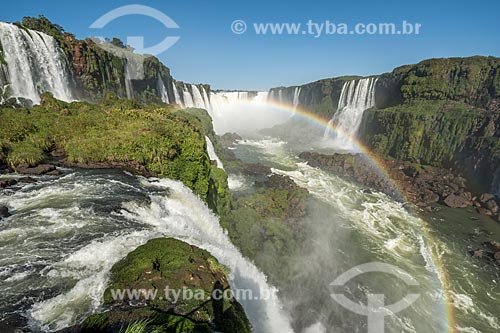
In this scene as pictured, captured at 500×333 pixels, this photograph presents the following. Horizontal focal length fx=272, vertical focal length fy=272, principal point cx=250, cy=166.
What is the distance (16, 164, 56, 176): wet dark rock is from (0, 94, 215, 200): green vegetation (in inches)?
14.8

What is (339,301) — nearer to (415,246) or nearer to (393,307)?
(393,307)

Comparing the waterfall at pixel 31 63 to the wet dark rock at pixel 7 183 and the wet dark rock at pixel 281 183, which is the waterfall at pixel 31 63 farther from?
the wet dark rock at pixel 281 183

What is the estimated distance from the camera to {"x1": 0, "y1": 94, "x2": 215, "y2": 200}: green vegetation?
45.1 ft

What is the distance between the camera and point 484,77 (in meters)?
42.1

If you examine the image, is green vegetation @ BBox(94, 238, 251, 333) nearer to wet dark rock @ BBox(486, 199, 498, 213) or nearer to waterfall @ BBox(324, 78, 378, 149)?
wet dark rock @ BBox(486, 199, 498, 213)

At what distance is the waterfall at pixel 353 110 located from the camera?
5622 cm

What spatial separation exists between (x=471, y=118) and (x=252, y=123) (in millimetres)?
67160

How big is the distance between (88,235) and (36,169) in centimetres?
656

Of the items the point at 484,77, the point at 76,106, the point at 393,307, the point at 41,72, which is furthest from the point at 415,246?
the point at 484,77

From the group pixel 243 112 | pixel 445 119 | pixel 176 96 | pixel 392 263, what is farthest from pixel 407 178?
pixel 243 112

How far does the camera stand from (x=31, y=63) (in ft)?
81.3

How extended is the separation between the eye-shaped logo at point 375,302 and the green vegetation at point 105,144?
30.4 feet

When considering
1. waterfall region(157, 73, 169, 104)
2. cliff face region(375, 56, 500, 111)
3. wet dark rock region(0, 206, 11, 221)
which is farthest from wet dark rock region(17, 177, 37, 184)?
cliff face region(375, 56, 500, 111)

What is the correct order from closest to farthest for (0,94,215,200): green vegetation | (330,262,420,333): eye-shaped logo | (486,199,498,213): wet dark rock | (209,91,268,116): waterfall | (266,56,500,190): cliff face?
(330,262,420,333): eye-shaped logo, (0,94,215,200): green vegetation, (486,199,498,213): wet dark rock, (266,56,500,190): cliff face, (209,91,268,116): waterfall
